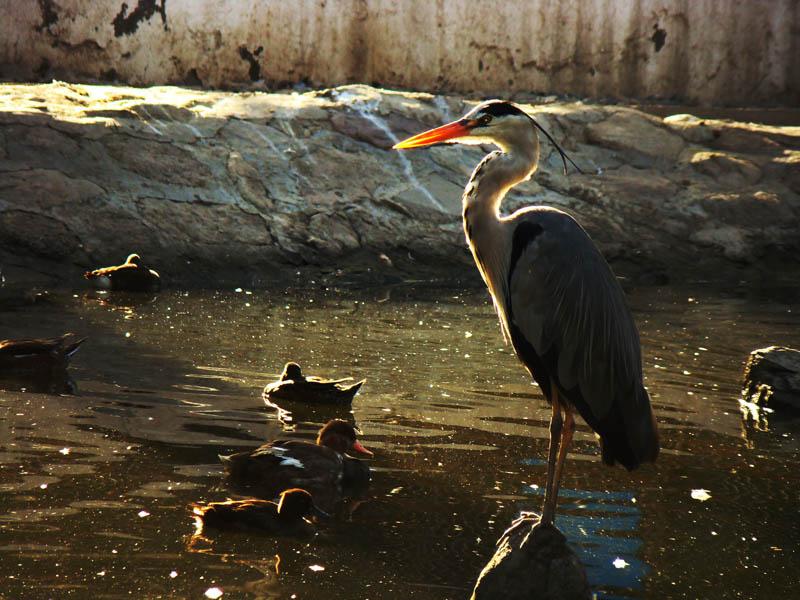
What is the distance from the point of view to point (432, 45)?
1708 centimetres

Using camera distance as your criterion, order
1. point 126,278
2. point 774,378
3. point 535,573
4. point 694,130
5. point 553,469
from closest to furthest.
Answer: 1. point 535,573
2. point 553,469
3. point 774,378
4. point 126,278
5. point 694,130

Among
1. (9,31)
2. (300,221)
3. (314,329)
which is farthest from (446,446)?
(9,31)

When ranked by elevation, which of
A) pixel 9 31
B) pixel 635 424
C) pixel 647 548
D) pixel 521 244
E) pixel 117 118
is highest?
pixel 9 31

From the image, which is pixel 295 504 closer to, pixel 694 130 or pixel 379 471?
pixel 379 471

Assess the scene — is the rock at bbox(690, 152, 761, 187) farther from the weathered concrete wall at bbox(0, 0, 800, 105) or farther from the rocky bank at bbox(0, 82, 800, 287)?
the weathered concrete wall at bbox(0, 0, 800, 105)

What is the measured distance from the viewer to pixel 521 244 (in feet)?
14.6

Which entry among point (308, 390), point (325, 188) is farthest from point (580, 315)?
point (325, 188)

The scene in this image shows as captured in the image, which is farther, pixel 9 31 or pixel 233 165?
pixel 9 31

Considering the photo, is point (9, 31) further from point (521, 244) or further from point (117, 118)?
point (521, 244)

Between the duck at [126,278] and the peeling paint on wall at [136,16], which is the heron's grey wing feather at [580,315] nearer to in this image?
the duck at [126,278]

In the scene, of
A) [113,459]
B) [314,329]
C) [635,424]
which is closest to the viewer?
[635,424]

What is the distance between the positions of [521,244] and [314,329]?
4.72 meters

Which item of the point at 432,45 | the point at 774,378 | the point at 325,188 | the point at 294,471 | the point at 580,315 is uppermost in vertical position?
the point at 432,45

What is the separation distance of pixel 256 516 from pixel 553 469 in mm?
1319
